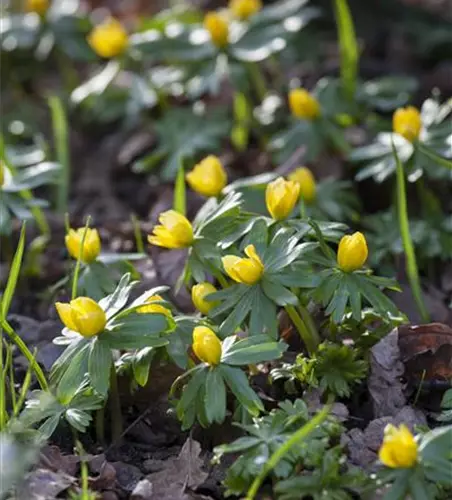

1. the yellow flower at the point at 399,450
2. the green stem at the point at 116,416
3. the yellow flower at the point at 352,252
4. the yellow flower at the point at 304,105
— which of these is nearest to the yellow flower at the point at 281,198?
the yellow flower at the point at 352,252

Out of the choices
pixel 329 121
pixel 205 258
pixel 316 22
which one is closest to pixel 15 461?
pixel 205 258

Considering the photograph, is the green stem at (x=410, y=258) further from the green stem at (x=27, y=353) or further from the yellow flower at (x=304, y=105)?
the green stem at (x=27, y=353)

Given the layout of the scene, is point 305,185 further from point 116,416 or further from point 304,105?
point 116,416

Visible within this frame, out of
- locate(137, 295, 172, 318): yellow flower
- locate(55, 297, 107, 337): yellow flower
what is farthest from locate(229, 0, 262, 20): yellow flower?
locate(55, 297, 107, 337): yellow flower

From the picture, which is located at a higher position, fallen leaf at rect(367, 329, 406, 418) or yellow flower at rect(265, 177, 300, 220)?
yellow flower at rect(265, 177, 300, 220)

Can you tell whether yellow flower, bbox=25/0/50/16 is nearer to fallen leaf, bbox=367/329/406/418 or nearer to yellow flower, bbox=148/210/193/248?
yellow flower, bbox=148/210/193/248

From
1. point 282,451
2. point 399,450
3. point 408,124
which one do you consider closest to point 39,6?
point 408,124
